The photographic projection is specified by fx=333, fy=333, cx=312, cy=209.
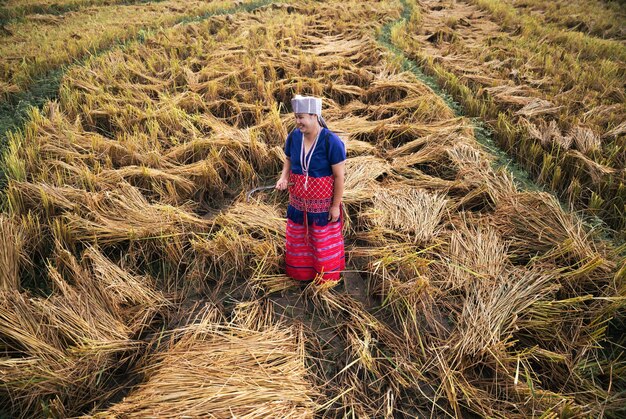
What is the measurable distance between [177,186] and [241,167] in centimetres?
53

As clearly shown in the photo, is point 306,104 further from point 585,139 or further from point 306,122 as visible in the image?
point 585,139

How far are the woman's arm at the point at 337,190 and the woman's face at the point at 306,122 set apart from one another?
22 cm

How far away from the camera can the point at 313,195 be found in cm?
182

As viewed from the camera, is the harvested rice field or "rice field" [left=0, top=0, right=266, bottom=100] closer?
the harvested rice field

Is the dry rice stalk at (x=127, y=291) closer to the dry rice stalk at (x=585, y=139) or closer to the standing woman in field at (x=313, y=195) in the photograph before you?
the standing woman in field at (x=313, y=195)

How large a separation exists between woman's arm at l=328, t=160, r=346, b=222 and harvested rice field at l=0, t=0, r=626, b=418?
0.39m

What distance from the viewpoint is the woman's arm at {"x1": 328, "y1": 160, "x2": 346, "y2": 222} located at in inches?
68.4

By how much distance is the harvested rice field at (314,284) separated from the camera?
1437 millimetres

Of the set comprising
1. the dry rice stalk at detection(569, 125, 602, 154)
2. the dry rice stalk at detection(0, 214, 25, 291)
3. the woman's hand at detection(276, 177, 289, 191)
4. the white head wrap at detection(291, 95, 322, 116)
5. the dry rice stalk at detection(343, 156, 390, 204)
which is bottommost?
the dry rice stalk at detection(343, 156, 390, 204)

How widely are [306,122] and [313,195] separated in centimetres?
40

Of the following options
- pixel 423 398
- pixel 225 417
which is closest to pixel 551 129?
pixel 423 398

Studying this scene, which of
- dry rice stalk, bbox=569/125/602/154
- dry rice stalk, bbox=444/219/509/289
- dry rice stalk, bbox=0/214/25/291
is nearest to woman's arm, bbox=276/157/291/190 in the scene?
dry rice stalk, bbox=444/219/509/289

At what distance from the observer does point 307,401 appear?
4.58 ft

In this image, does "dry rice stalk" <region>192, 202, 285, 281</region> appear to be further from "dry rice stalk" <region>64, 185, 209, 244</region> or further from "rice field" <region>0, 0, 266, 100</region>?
"rice field" <region>0, 0, 266, 100</region>
